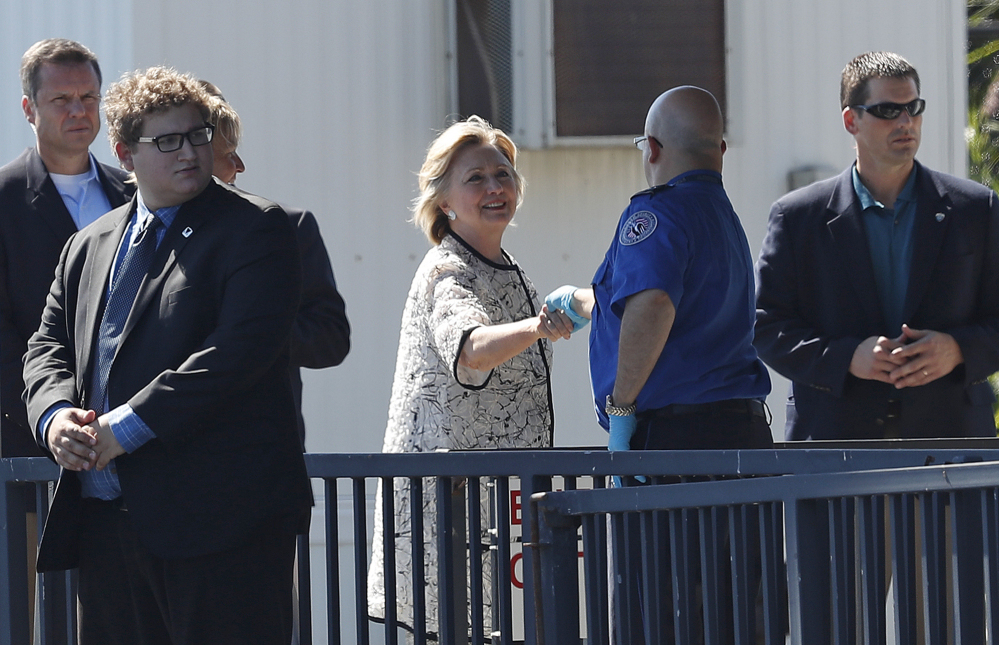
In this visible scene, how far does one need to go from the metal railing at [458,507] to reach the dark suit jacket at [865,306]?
25.9 inches

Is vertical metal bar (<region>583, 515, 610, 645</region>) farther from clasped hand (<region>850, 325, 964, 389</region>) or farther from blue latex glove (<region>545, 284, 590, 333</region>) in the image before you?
clasped hand (<region>850, 325, 964, 389</region>)

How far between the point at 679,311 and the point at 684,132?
484 mm

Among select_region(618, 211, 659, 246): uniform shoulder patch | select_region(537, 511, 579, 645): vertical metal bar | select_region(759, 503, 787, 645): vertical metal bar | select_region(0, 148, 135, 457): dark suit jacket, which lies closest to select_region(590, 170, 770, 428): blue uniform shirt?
select_region(618, 211, 659, 246): uniform shoulder patch

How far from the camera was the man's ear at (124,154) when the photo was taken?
3.35 meters

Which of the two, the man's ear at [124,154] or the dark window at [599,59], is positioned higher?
the dark window at [599,59]

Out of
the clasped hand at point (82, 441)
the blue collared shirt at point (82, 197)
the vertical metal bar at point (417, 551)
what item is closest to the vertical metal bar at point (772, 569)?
the vertical metal bar at point (417, 551)

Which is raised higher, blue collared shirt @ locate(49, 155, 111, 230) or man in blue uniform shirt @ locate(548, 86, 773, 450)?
blue collared shirt @ locate(49, 155, 111, 230)

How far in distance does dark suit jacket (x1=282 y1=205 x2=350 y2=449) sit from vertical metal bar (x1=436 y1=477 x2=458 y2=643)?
3.04 feet

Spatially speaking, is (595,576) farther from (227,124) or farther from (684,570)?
(227,124)

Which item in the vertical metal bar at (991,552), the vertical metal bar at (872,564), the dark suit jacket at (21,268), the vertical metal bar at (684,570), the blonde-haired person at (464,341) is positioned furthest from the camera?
the dark suit jacket at (21,268)

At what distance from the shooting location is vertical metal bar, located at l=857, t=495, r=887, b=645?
264 cm

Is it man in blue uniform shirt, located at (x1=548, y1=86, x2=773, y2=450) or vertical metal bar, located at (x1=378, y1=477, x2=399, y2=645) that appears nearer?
man in blue uniform shirt, located at (x1=548, y1=86, x2=773, y2=450)

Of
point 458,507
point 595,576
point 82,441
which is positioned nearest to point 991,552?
point 595,576

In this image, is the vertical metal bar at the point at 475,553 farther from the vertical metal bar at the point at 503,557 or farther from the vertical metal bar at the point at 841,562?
the vertical metal bar at the point at 841,562
